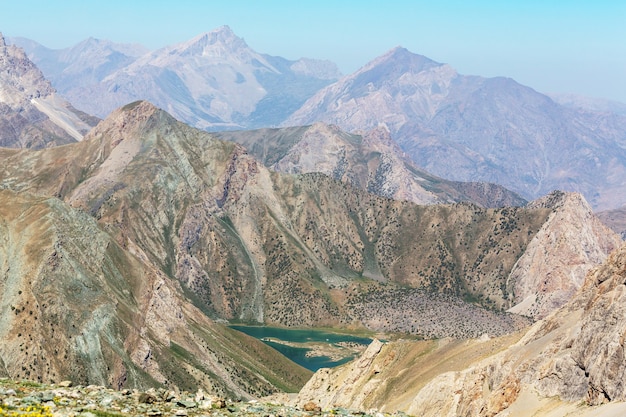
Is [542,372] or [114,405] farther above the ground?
[114,405]

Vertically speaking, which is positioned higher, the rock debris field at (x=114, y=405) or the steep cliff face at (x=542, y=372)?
the rock debris field at (x=114, y=405)

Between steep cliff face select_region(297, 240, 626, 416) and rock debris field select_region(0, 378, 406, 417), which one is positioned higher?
rock debris field select_region(0, 378, 406, 417)

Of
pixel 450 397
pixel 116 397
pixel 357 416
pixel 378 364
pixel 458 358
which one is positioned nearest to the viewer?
pixel 116 397

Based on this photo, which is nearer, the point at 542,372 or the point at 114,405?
the point at 114,405

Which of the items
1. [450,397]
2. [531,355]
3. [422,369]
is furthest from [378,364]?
[531,355]

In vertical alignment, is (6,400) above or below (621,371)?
above

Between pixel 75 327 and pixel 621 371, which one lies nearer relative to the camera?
pixel 621 371

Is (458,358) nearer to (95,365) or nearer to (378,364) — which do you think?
(378,364)

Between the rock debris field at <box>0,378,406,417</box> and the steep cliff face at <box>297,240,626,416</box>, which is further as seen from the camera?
the steep cliff face at <box>297,240,626,416</box>
